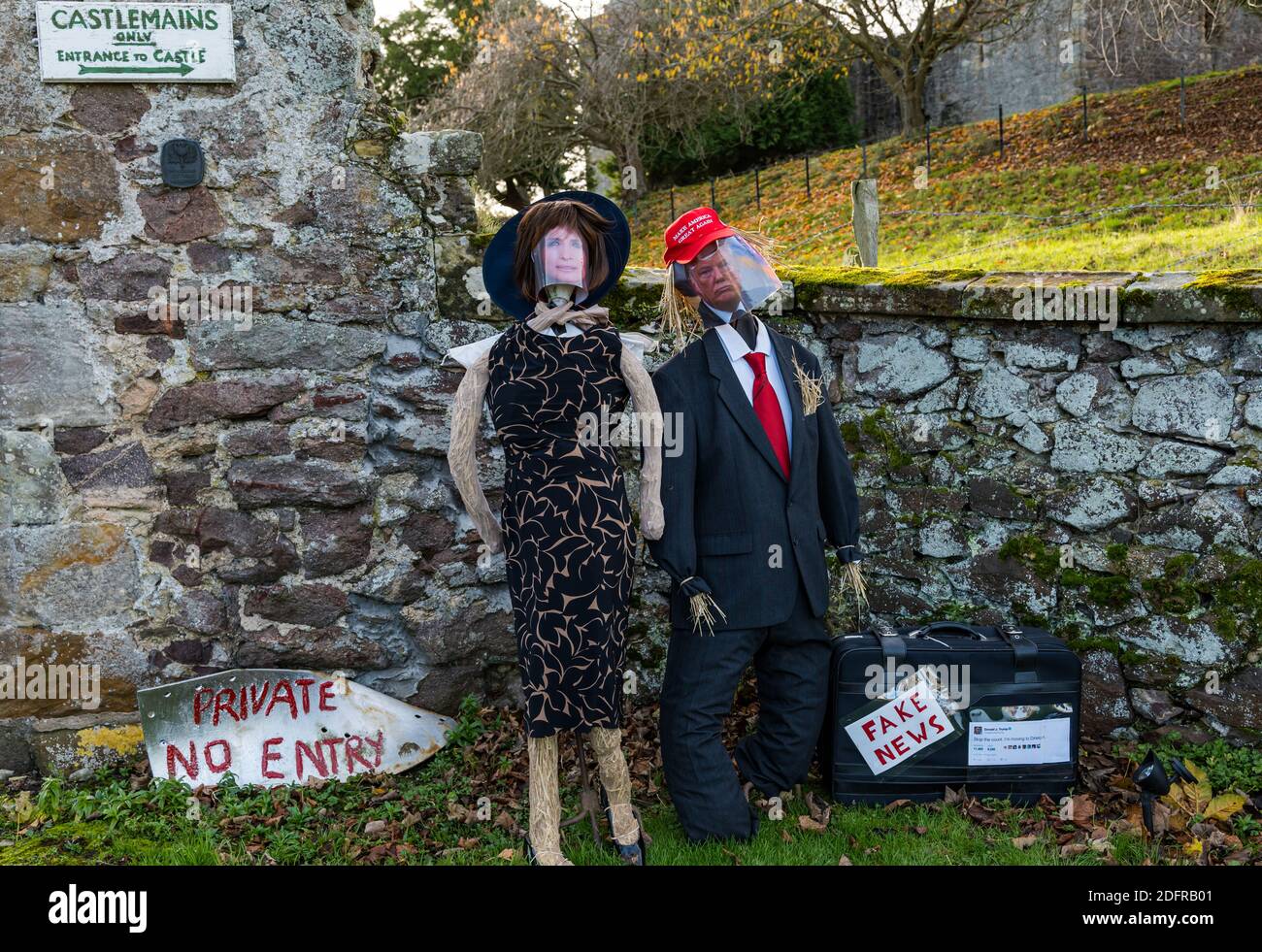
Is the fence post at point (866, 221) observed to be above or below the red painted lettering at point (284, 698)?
above

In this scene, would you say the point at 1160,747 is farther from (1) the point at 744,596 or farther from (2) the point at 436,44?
(2) the point at 436,44

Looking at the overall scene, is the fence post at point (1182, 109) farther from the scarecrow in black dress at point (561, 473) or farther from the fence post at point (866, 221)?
the scarecrow in black dress at point (561, 473)

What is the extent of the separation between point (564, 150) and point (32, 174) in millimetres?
12584

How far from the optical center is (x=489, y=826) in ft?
11.9

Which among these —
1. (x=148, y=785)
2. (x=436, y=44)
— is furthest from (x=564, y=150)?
(x=148, y=785)

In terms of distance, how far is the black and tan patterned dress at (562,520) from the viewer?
3.16 meters

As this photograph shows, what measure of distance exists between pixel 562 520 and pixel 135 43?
2.40 meters

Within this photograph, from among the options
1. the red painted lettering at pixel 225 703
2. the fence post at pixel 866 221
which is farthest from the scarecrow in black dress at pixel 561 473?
the fence post at pixel 866 221

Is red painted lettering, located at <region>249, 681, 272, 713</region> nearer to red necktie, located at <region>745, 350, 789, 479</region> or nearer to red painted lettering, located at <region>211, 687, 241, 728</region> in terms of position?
red painted lettering, located at <region>211, 687, 241, 728</region>

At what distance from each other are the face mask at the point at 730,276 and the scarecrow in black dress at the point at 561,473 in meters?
0.32

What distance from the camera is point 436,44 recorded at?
1764cm

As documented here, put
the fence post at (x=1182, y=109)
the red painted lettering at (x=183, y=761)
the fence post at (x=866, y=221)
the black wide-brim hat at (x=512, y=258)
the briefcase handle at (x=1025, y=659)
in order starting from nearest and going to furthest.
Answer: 1. the black wide-brim hat at (x=512, y=258)
2. the briefcase handle at (x=1025, y=659)
3. the red painted lettering at (x=183, y=761)
4. the fence post at (x=866, y=221)
5. the fence post at (x=1182, y=109)

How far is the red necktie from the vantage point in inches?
136

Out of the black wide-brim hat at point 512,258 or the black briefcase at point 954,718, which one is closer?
the black wide-brim hat at point 512,258
